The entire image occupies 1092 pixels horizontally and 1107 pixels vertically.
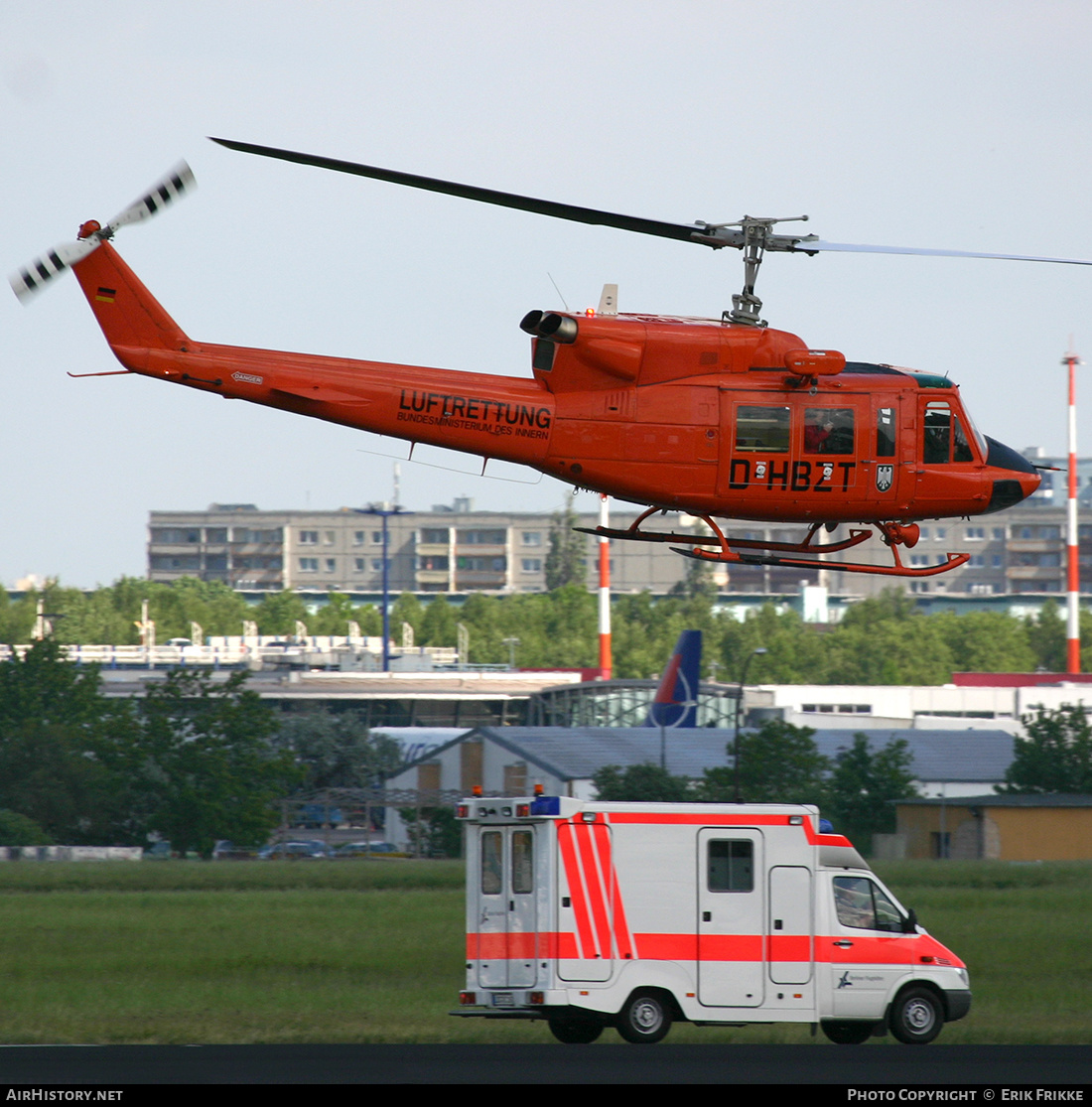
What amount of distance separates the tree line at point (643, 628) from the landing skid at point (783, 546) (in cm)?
12861

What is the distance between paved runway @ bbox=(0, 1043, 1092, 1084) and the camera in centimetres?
1526

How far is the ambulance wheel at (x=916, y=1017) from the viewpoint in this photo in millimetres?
18828

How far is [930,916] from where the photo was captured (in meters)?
37.9

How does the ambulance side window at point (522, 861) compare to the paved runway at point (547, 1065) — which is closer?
the paved runway at point (547, 1065)

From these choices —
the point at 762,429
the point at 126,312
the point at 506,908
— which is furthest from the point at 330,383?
the point at 506,908

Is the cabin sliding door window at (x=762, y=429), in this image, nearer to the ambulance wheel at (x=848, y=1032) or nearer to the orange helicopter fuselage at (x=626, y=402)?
the orange helicopter fuselage at (x=626, y=402)

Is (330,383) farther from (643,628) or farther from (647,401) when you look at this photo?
(643,628)

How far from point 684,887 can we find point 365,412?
250 inches

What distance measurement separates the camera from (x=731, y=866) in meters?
19.0

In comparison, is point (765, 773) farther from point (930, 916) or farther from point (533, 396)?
point (533, 396)

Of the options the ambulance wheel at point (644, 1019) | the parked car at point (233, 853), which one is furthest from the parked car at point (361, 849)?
the ambulance wheel at point (644, 1019)

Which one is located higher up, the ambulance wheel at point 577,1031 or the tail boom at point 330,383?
the tail boom at point 330,383

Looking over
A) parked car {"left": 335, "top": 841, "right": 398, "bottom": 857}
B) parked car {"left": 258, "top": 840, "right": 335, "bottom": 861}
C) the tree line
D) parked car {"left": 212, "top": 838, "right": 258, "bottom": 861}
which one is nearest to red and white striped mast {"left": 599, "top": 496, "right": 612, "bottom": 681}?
parked car {"left": 335, "top": 841, "right": 398, "bottom": 857}
